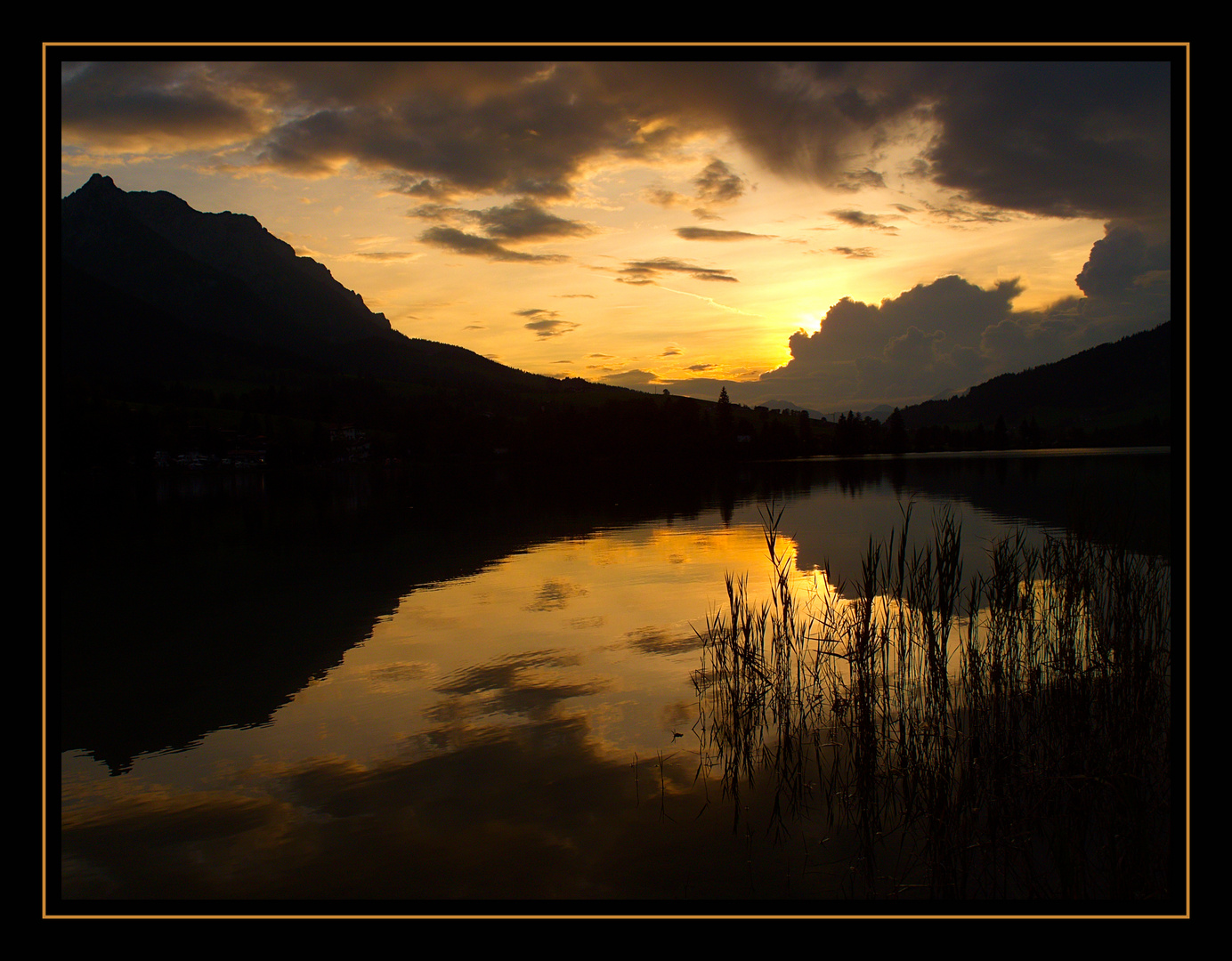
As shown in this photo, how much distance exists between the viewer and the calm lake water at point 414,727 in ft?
25.0

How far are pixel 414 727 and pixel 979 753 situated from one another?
28.6 feet

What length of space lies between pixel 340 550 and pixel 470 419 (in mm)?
143240

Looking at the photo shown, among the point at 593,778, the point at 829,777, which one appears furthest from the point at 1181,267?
the point at 593,778

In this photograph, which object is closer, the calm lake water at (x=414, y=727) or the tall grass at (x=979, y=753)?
the tall grass at (x=979, y=753)

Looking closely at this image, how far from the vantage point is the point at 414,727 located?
1184 centimetres

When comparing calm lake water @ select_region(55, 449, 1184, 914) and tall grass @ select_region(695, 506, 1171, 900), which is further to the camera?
calm lake water @ select_region(55, 449, 1184, 914)

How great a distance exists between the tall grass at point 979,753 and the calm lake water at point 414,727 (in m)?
0.56

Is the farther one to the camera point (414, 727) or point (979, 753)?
point (414, 727)

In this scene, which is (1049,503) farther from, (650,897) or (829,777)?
(650,897)

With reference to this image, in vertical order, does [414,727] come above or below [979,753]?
below

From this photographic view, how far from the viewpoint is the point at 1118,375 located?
19362 centimetres

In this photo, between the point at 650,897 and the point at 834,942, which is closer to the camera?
the point at 834,942

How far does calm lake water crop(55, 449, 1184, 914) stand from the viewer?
7605mm

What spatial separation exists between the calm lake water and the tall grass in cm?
56
